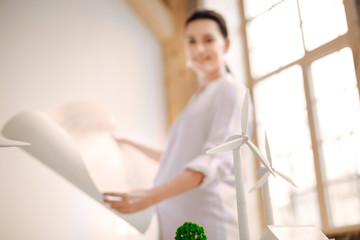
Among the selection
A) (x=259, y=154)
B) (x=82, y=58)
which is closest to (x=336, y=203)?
(x=259, y=154)

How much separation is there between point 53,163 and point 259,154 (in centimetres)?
108

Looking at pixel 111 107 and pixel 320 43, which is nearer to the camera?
pixel 320 43

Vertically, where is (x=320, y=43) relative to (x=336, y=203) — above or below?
above

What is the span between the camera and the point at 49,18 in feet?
10.1

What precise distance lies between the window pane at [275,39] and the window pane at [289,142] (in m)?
0.12

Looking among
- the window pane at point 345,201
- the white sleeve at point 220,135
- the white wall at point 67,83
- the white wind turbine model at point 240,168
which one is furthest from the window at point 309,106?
the white wind turbine model at point 240,168

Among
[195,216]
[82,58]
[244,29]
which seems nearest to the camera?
[195,216]

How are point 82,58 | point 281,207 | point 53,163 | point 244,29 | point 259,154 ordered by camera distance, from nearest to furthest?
point 259,154 → point 53,163 → point 281,207 → point 82,58 → point 244,29

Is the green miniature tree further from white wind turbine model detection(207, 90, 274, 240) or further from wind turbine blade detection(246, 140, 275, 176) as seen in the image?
wind turbine blade detection(246, 140, 275, 176)

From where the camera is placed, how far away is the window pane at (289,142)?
9.62ft

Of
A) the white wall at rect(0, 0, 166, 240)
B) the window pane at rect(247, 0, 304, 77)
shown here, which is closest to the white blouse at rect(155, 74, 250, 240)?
the white wall at rect(0, 0, 166, 240)

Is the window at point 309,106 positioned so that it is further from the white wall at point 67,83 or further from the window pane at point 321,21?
the white wall at point 67,83

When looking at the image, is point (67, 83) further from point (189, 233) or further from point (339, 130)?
point (189, 233)

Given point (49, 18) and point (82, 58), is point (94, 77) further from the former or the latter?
point (49, 18)
